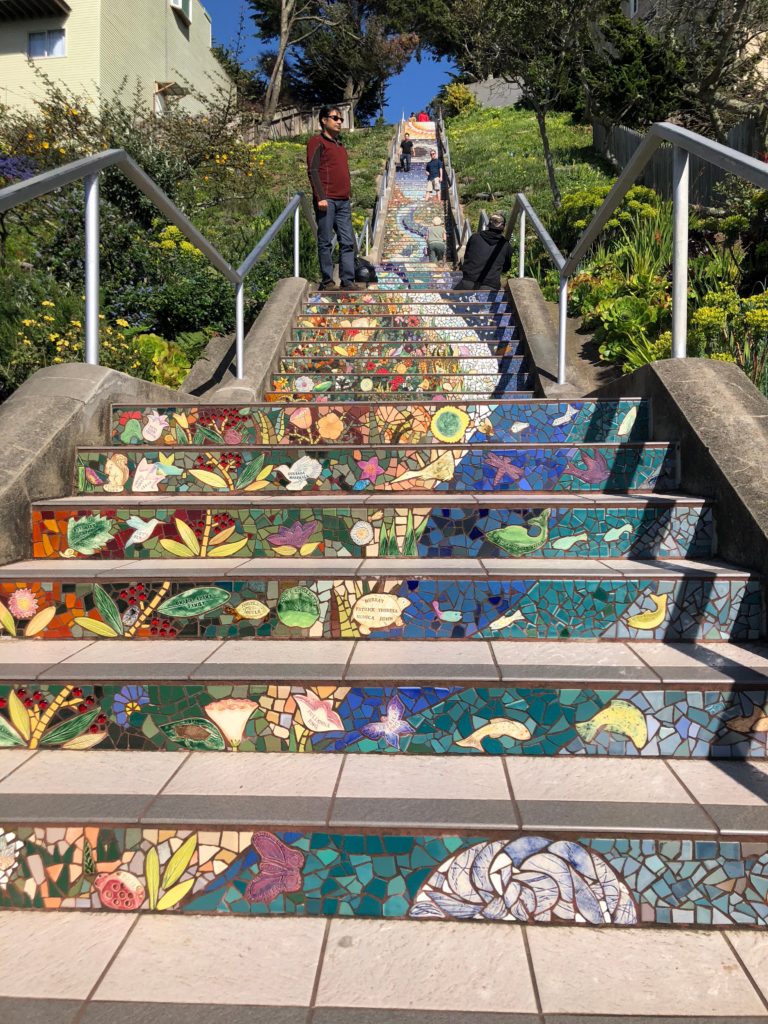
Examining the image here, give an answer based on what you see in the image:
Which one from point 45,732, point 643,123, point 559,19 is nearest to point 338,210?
point 45,732

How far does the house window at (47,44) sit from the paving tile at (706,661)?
20.9 metres

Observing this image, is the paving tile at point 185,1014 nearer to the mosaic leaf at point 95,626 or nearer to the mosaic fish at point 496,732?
the mosaic fish at point 496,732

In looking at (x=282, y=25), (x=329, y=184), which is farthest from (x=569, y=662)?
(x=282, y=25)

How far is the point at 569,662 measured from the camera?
6.57 ft

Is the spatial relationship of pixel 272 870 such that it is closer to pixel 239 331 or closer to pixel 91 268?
pixel 91 268

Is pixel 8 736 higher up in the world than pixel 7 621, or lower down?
lower down

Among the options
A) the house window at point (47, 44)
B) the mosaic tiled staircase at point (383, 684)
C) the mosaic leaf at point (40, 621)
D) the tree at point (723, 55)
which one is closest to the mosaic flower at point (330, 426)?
the mosaic tiled staircase at point (383, 684)

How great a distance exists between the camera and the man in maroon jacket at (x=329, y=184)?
655 centimetres

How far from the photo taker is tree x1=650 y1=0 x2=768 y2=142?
11781 millimetres

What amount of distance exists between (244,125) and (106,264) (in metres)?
11.2

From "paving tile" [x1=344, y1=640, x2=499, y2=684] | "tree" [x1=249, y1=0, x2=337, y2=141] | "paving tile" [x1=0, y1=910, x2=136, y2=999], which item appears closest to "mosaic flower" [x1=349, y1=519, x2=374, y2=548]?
"paving tile" [x1=344, y1=640, x2=499, y2=684]

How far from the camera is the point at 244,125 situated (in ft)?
55.5

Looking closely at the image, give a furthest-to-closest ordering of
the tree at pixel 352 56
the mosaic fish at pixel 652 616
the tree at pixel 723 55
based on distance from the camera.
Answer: the tree at pixel 352 56 → the tree at pixel 723 55 → the mosaic fish at pixel 652 616

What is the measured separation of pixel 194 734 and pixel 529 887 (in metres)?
0.90
